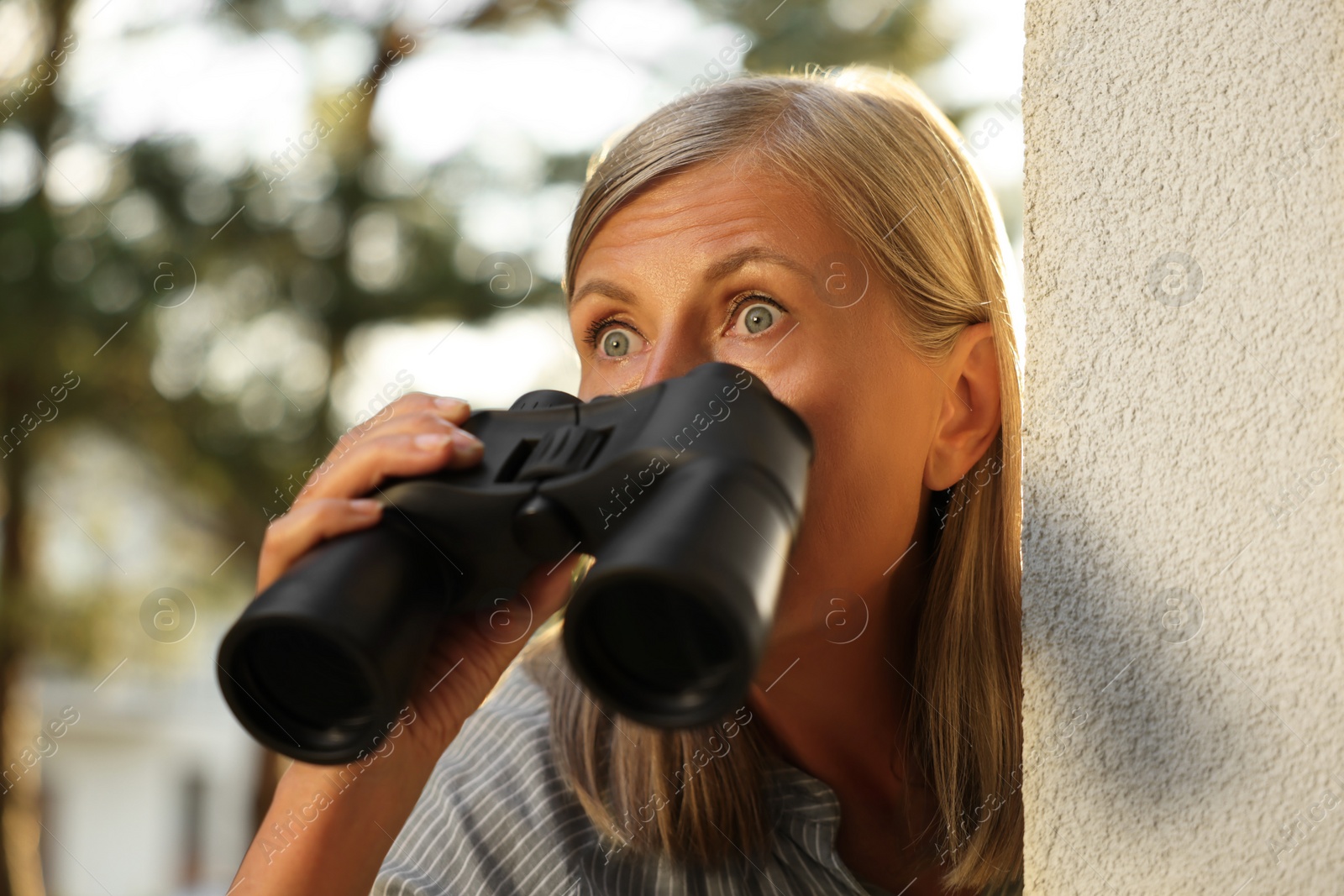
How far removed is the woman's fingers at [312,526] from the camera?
100 centimetres

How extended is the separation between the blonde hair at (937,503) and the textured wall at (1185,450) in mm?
416

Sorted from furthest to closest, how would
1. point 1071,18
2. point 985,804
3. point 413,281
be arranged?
1. point 413,281
2. point 985,804
3. point 1071,18

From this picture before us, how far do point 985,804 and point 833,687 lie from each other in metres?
0.24

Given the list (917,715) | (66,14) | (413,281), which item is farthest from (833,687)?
(66,14)

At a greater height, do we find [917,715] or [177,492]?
[917,715]

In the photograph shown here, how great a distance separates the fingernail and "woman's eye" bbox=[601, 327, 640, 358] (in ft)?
1.12

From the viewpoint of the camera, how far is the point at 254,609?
85 cm

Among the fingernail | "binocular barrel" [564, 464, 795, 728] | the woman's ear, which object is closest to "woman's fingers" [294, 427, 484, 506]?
the fingernail

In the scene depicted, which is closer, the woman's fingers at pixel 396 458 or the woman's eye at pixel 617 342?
the woman's fingers at pixel 396 458

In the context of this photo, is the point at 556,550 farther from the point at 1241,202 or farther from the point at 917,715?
the point at 917,715

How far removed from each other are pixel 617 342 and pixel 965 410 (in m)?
0.46

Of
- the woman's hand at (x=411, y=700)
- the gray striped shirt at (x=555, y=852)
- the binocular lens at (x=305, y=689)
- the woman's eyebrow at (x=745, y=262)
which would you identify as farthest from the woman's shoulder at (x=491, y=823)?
the woman's eyebrow at (x=745, y=262)

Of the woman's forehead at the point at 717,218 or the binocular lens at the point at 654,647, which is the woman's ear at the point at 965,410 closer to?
the woman's forehead at the point at 717,218

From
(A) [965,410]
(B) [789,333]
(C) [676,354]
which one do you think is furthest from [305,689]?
Answer: (A) [965,410]
